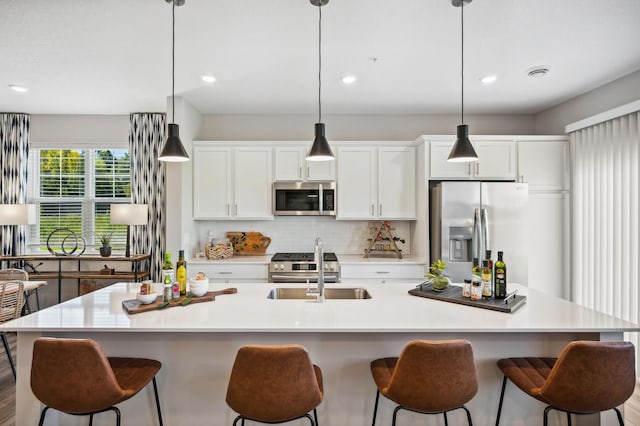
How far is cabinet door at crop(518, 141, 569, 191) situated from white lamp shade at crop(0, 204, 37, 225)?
556 cm

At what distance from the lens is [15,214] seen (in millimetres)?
4316

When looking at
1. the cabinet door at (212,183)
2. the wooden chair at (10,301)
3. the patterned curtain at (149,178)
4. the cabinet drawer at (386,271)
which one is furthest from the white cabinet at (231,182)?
the wooden chair at (10,301)

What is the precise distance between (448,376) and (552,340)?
813 millimetres

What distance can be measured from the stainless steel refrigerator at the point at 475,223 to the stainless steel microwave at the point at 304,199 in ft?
3.99

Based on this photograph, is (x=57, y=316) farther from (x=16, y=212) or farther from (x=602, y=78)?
(x=602, y=78)

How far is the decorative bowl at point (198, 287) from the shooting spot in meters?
2.30

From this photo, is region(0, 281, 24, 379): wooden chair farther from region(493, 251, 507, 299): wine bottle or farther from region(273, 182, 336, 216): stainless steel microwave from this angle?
region(493, 251, 507, 299): wine bottle

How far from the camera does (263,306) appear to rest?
2170mm

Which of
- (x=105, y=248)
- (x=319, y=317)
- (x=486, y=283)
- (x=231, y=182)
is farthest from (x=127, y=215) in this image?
(x=486, y=283)

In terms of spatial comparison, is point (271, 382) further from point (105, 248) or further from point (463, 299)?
point (105, 248)

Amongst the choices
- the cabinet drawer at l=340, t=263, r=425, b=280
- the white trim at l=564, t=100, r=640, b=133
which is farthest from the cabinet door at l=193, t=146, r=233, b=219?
the white trim at l=564, t=100, r=640, b=133

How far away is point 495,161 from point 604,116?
100 centimetres

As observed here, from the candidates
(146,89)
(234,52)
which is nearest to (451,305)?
(234,52)

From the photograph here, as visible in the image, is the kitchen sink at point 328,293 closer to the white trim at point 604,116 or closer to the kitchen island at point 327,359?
the kitchen island at point 327,359
